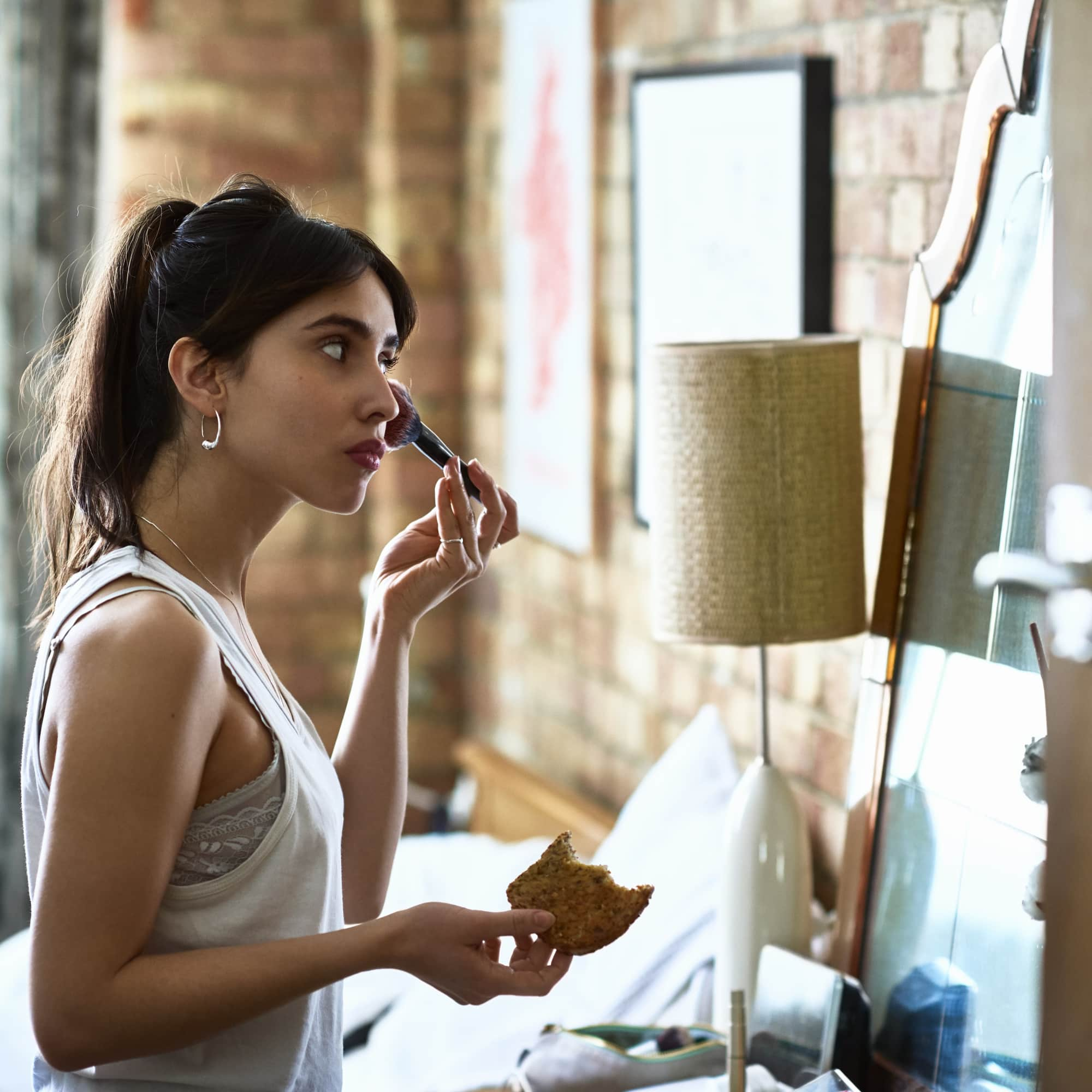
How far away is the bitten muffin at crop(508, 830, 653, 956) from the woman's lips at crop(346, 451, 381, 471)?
335 mm

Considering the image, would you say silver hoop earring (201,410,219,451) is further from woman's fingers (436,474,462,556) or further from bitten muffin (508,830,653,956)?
bitten muffin (508,830,653,956)

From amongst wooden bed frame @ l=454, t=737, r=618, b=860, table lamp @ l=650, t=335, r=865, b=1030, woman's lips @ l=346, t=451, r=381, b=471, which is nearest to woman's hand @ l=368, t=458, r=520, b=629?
woman's lips @ l=346, t=451, r=381, b=471

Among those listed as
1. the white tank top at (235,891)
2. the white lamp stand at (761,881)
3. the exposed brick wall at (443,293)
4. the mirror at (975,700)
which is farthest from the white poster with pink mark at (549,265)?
the white tank top at (235,891)

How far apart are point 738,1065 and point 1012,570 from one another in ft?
1.61

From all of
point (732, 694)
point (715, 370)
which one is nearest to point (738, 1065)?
point (715, 370)

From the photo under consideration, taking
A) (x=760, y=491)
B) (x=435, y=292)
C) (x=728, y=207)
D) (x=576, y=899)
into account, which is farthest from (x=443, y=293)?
(x=576, y=899)

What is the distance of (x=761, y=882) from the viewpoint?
1.64m

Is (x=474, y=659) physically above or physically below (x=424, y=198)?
below

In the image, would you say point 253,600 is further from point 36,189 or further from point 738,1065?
point 738,1065

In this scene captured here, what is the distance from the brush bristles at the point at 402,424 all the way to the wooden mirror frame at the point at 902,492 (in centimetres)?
54

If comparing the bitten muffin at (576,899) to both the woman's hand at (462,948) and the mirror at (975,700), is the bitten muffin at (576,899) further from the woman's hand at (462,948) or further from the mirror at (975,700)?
the mirror at (975,700)

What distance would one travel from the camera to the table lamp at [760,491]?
153 cm

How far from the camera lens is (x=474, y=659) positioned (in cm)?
356

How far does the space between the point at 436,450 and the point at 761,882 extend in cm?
63
